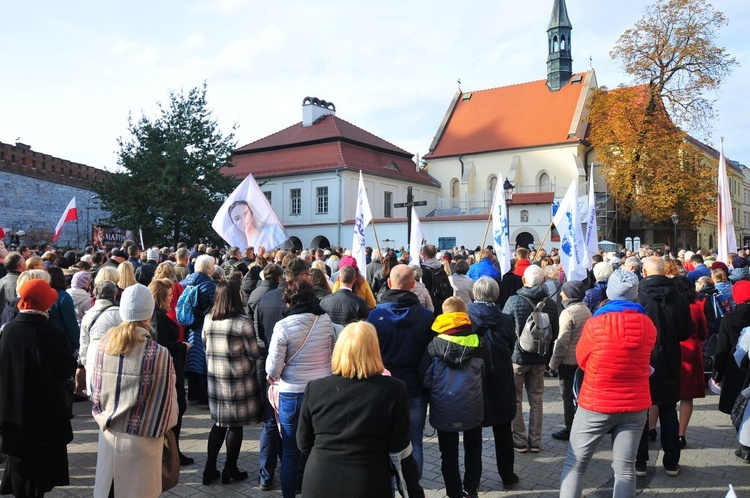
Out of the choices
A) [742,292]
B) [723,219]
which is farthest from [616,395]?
[723,219]

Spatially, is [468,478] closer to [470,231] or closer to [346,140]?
[470,231]

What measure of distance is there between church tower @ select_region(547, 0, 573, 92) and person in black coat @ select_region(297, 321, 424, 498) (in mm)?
49855

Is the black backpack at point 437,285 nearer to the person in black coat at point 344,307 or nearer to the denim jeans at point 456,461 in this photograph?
the person in black coat at point 344,307

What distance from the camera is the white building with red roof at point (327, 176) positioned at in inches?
1639

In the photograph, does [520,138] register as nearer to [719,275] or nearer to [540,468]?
[719,275]

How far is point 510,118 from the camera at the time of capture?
49.4 m

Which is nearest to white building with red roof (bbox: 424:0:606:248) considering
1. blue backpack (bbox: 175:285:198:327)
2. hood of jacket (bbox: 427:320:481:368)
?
blue backpack (bbox: 175:285:198:327)

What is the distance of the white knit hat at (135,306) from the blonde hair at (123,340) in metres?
0.05

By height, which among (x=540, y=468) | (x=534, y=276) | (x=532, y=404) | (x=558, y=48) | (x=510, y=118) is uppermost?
(x=558, y=48)

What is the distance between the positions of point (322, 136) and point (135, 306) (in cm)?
4161

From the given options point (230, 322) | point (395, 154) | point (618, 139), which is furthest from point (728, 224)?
point (395, 154)

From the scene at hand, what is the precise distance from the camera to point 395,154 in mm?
48094

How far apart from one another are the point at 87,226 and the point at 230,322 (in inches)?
1362

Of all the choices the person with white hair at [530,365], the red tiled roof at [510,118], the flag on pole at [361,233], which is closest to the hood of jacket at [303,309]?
the person with white hair at [530,365]
